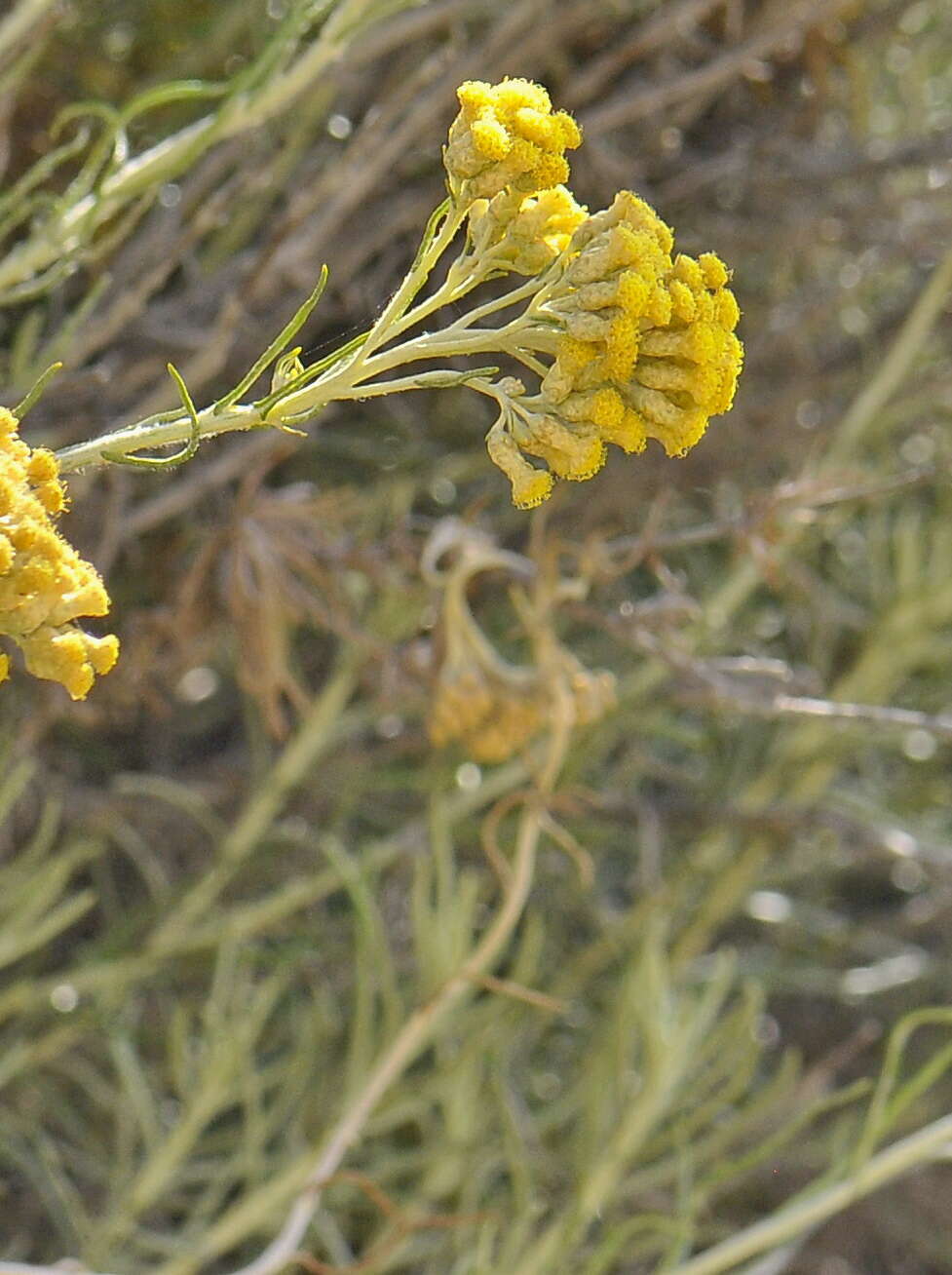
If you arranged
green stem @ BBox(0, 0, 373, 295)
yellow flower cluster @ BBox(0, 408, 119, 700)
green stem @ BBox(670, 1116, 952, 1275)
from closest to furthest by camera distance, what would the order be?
yellow flower cluster @ BBox(0, 408, 119, 700)
green stem @ BBox(0, 0, 373, 295)
green stem @ BBox(670, 1116, 952, 1275)

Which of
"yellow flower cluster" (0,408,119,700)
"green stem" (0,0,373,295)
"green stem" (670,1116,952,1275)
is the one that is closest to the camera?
"yellow flower cluster" (0,408,119,700)

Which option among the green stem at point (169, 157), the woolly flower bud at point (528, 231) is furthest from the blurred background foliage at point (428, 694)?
the woolly flower bud at point (528, 231)

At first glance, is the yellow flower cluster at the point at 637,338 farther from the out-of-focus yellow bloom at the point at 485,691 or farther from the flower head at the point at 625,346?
the out-of-focus yellow bloom at the point at 485,691

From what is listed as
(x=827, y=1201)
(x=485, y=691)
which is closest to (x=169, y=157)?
(x=485, y=691)

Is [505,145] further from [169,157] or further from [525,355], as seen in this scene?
[169,157]

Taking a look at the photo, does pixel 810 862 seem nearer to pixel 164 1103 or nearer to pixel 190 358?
pixel 164 1103

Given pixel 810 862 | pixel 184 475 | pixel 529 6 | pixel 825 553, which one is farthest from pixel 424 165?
pixel 810 862

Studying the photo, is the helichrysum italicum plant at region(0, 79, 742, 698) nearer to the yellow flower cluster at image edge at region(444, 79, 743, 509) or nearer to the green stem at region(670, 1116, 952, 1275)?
the yellow flower cluster at image edge at region(444, 79, 743, 509)

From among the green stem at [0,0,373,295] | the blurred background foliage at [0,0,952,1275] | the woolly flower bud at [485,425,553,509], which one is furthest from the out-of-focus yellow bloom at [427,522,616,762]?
the woolly flower bud at [485,425,553,509]
